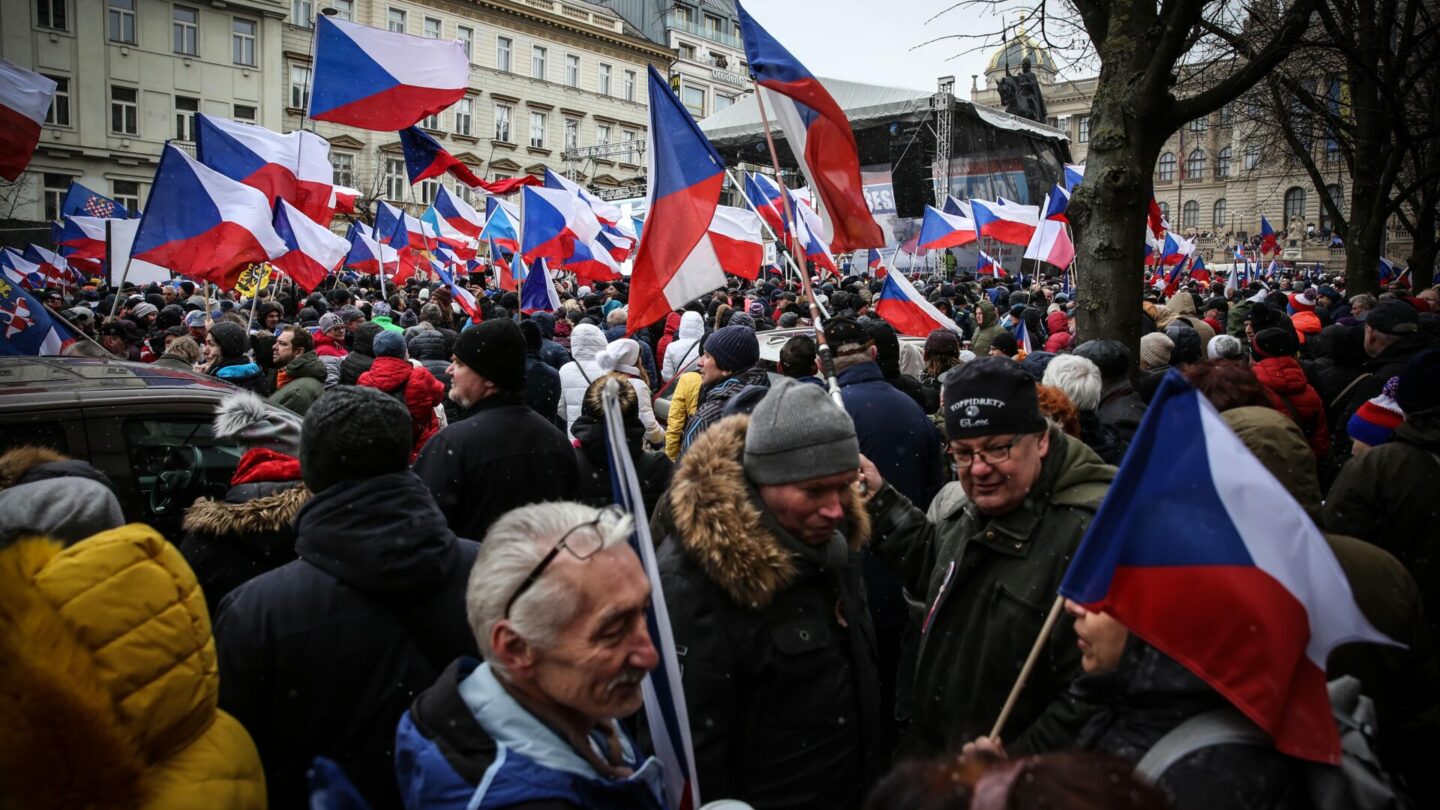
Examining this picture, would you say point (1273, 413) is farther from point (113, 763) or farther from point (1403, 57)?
point (1403, 57)

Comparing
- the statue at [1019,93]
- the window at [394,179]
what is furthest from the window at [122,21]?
the statue at [1019,93]

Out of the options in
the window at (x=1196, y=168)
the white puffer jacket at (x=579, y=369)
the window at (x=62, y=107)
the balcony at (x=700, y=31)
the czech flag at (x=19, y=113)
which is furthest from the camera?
the window at (x=1196, y=168)

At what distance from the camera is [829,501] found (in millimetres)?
2393

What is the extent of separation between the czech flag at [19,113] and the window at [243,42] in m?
42.2

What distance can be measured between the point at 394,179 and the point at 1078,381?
48.5 m

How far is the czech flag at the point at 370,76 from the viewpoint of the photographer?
6836mm

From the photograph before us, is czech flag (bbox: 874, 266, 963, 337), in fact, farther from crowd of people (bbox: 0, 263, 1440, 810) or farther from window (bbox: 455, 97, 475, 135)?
window (bbox: 455, 97, 475, 135)

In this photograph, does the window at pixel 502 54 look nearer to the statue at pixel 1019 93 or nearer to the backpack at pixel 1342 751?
the statue at pixel 1019 93

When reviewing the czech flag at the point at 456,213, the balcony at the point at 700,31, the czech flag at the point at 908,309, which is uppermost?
the balcony at the point at 700,31

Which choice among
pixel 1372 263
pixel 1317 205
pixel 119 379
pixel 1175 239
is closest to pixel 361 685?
pixel 119 379

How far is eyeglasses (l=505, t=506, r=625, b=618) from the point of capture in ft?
5.56

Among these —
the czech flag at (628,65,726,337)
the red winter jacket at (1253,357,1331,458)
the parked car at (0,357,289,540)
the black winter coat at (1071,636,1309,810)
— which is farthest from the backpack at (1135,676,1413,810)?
the red winter jacket at (1253,357,1331,458)

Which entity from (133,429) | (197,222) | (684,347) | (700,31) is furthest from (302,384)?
(700,31)

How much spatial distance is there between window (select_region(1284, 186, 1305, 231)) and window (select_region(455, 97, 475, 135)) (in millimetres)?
57764
